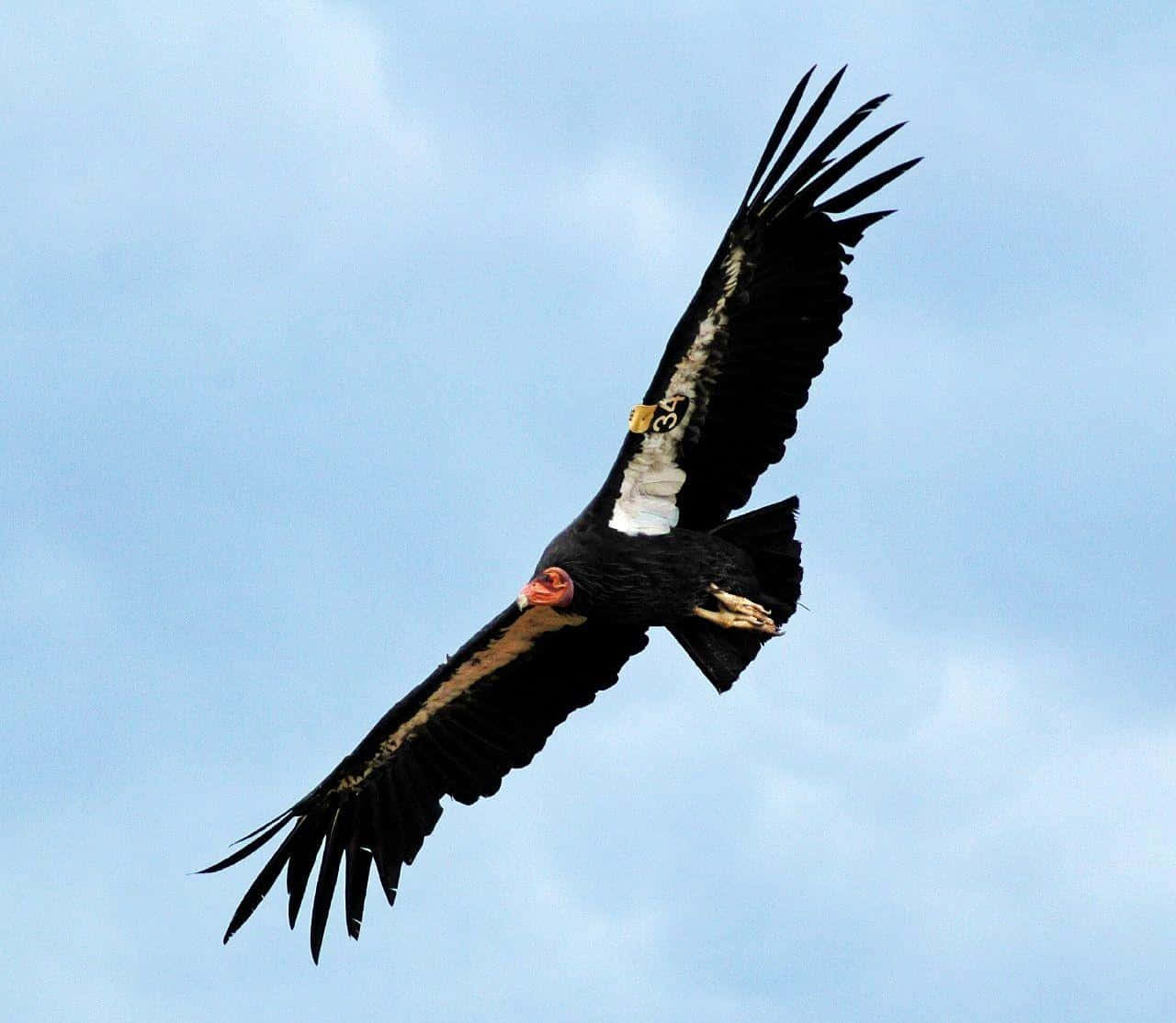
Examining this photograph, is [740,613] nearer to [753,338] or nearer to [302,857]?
[753,338]

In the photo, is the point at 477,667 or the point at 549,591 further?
the point at 477,667

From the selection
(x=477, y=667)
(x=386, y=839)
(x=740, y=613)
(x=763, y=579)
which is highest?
(x=477, y=667)

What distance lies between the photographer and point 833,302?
19656mm

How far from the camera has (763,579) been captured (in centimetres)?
2045

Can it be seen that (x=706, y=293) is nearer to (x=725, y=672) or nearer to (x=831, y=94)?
(x=831, y=94)

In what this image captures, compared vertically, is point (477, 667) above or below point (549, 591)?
above

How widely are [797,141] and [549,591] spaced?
12.8 ft

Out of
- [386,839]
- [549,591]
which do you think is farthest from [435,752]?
[549,591]

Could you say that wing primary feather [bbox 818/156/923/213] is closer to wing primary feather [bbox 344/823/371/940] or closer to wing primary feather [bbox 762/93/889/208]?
wing primary feather [bbox 762/93/889/208]

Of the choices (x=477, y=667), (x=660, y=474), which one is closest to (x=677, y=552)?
(x=660, y=474)

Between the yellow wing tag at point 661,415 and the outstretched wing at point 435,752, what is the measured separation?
6.73 ft

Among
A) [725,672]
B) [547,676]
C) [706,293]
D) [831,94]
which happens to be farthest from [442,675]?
[831,94]

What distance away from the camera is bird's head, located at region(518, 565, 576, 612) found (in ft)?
65.7

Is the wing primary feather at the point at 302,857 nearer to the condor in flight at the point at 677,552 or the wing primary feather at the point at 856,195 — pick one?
the condor in flight at the point at 677,552
